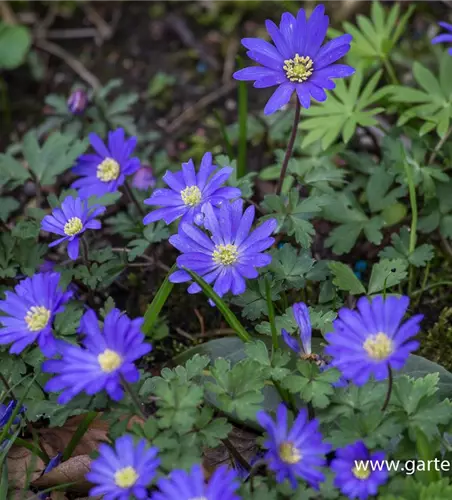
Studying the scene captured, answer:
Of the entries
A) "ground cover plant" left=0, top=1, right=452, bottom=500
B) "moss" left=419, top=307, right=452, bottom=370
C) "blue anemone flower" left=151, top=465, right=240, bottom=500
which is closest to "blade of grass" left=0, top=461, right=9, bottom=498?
"ground cover plant" left=0, top=1, right=452, bottom=500

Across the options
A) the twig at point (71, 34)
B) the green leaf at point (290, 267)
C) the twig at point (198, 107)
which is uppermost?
the twig at point (71, 34)

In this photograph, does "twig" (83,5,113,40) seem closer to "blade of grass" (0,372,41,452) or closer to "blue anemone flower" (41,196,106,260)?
"blue anemone flower" (41,196,106,260)

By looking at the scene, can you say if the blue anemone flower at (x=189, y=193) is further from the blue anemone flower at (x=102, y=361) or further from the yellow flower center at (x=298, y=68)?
the blue anemone flower at (x=102, y=361)

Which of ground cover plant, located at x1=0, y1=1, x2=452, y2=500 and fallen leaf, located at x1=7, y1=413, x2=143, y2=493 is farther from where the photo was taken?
fallen leaf, located at x1=7, y1=413, x2=143, y2=493

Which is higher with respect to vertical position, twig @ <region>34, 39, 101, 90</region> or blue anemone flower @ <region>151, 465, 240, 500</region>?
twig @ <region>34, 39, 101, 90</region>

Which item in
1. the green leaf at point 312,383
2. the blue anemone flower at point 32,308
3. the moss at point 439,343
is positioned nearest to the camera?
the green leaf at point 312,383

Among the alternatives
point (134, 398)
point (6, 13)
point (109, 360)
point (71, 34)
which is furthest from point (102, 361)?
point (6, 13)

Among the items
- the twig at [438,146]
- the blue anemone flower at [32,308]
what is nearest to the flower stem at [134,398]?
the blue anemone flower at [32,308]
